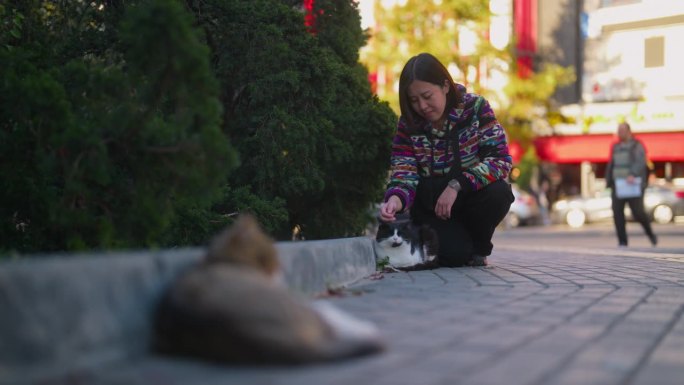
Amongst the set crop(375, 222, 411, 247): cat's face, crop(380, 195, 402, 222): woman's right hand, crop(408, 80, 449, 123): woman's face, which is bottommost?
crop(375, 222, 411, 247): cat's face

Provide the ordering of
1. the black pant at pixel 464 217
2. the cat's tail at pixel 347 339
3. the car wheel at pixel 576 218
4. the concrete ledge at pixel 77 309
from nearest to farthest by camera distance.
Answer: the concrete ledge at pixel 77 309 < the cat's tail at pixel 347 339 < the black pant at pixel 464 217 < the car wheel at pixel 576 218

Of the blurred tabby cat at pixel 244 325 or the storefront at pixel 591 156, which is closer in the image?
the blurred tabby cat at pixel 244 325

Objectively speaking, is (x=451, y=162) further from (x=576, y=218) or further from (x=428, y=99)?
(x=576, y=218)

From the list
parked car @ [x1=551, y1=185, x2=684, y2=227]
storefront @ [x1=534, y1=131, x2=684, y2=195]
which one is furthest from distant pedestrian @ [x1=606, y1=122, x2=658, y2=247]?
storefront @ [x1=534, y1=131, x2=684, y2=195]

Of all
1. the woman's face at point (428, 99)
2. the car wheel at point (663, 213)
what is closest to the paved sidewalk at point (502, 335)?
the woman's face at point (428, 99)

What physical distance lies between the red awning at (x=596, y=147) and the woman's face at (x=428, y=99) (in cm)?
2188

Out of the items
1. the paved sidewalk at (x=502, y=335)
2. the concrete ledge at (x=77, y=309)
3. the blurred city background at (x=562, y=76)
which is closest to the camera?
the concrete ledge at (x=77, y=309)

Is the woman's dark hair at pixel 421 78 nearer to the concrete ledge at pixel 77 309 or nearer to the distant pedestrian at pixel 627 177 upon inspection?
the concrete ledge at pixel 77 309

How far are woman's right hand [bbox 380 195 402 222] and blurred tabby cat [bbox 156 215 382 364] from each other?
310 centimetres

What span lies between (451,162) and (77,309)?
4157 millimetres

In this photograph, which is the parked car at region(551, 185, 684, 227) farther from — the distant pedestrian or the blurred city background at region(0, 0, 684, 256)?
the blurred city background at region(0, 0, 684, 256)

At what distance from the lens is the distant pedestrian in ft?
38.6

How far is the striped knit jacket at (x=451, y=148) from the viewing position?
256 inches

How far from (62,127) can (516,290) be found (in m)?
2.64
